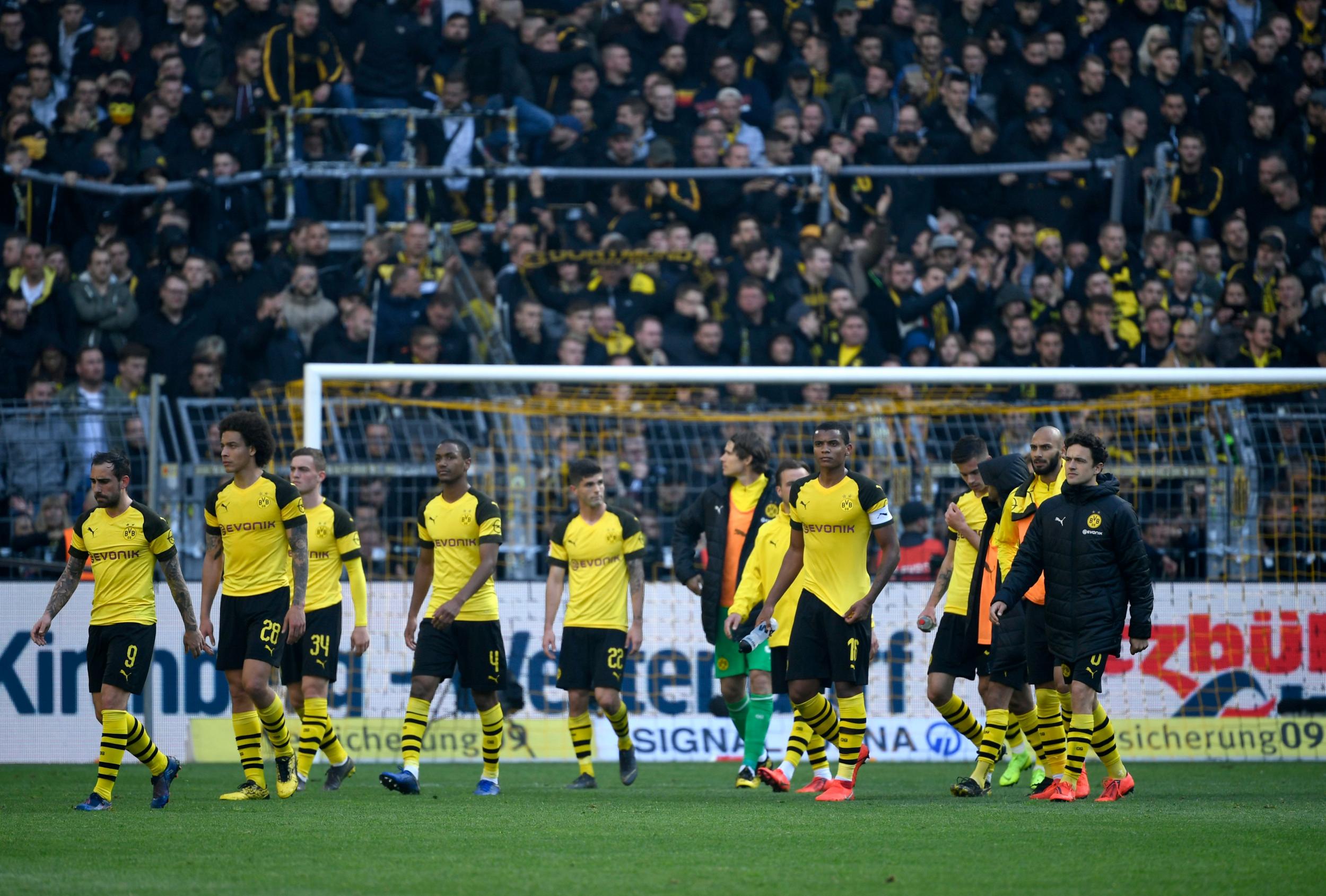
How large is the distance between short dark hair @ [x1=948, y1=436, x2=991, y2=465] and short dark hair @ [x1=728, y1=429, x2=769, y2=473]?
1371mm

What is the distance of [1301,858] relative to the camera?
6516 mm

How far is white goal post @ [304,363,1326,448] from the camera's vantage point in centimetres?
1323

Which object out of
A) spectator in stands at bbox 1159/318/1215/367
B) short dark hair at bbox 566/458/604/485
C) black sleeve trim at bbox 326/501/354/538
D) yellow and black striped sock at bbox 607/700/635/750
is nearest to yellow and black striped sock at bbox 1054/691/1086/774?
yellow and black striped sock at bbox 607/700/635/750

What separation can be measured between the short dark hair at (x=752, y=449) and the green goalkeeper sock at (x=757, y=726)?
5.17ft

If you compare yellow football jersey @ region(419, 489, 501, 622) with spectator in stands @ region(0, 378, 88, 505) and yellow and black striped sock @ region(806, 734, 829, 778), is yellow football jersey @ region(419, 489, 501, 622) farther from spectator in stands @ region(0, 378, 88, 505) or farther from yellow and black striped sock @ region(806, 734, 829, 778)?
spectator in stands @ region(0, 378, 88, 505)

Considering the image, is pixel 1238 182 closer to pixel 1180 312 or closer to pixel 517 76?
pixel 1180 312

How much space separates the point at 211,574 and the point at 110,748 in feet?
3.79

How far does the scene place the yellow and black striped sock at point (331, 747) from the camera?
1039cm

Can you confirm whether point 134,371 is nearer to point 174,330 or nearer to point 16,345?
point 174,330

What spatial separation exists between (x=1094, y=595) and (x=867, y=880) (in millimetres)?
3510

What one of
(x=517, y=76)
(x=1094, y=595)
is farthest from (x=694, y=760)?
(x=517, y=76)

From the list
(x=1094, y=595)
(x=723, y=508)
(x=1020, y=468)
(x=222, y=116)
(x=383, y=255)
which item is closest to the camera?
(x=1094, y=595)

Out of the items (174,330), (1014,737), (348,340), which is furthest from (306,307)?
(1014,737)

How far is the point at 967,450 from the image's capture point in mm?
10516
